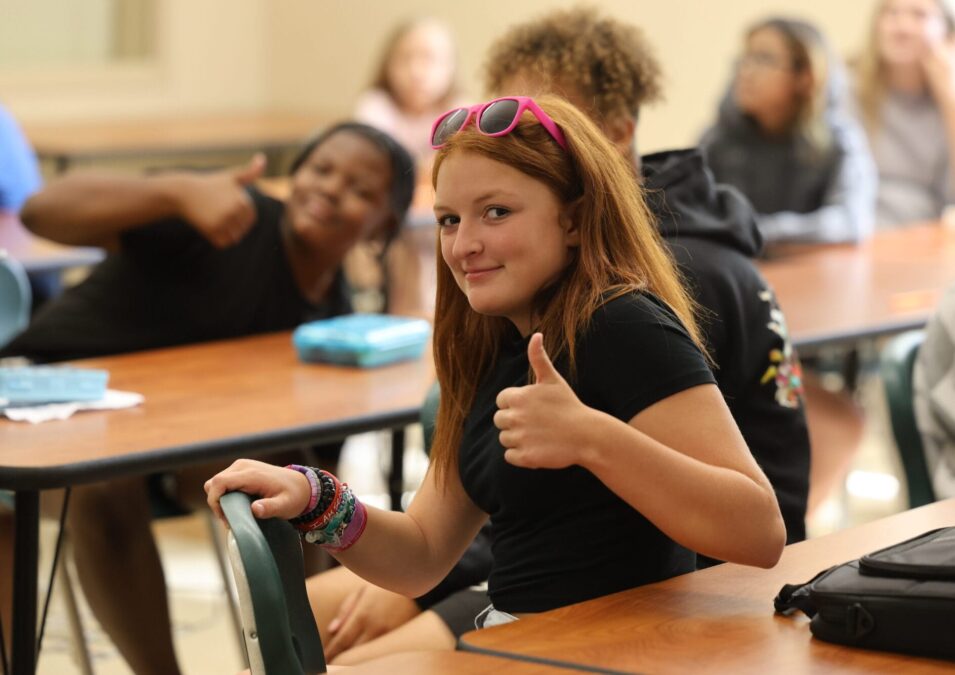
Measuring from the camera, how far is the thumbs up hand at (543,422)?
1.34 metres

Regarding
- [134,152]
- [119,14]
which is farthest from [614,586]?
[119,14]

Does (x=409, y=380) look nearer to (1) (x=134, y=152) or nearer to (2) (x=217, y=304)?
(2) (x=217, y=304)

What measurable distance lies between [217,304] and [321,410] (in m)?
0.69

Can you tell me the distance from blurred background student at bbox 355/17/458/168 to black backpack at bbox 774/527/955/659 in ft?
16.6

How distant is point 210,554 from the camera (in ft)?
13.0

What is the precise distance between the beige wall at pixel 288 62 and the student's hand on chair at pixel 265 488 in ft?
16.8

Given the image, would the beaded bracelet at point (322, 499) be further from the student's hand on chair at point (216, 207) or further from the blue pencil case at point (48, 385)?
the student's hand on chair at point (216, 207)

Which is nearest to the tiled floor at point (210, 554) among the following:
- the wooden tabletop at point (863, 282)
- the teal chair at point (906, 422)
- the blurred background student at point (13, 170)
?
the teal chair at point (906, 422)

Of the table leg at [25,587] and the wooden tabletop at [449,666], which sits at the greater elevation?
the wooden tabletop at [449,666]

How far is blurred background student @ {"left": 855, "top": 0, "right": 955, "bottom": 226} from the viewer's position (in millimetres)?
4844

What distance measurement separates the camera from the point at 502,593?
1621mm

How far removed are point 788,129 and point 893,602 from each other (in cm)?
334

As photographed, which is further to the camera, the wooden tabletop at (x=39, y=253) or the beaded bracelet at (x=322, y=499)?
the wooden tabletop at (x=39, y=253)

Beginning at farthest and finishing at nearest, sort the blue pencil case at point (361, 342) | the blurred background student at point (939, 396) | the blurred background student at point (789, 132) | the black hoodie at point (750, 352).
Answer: the blurred background student at point (789, 132) < the blue pencil case at point (361, 342) < the blurred background student at point (939, 396) < the black hoodie at point (750, 352)
